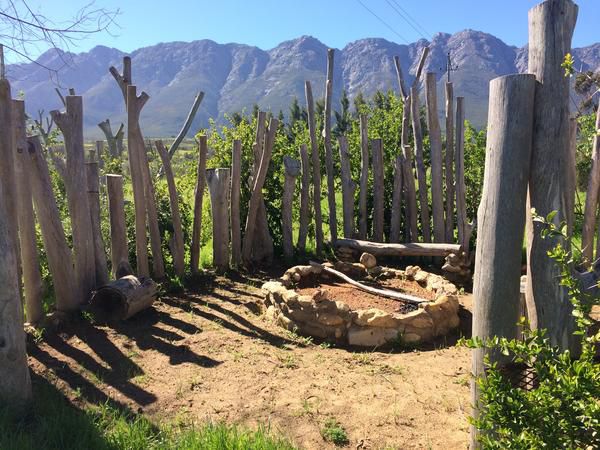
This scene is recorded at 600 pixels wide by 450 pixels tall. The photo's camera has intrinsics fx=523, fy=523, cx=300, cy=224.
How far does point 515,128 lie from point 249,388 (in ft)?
9.13

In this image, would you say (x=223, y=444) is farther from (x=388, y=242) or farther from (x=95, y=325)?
(x=388, y=242)

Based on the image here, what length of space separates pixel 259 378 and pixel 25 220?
8.44 ft

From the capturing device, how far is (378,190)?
8.05 metres

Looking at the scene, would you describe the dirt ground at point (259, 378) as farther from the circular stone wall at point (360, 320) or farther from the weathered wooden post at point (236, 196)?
the weathered wooden post at point (236, 196)

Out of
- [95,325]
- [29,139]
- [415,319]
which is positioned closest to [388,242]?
[415,319]

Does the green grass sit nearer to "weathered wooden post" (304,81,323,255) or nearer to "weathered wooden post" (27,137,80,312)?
"weathered wooden post" (27,137,80,312)

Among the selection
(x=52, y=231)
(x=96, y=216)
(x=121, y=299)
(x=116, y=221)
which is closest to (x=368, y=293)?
(x=121, y=299)

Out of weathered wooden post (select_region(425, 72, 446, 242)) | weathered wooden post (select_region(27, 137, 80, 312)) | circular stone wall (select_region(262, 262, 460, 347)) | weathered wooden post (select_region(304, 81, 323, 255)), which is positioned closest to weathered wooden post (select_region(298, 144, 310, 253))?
weathered wooden post (select_region(304, 81, 323, 255))

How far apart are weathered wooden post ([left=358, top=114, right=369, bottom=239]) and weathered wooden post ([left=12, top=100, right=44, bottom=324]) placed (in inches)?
184

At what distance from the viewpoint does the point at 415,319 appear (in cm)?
525

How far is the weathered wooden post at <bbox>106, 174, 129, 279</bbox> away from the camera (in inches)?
233

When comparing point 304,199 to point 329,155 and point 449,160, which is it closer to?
point 329,155

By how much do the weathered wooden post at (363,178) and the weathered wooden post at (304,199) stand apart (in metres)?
0.83

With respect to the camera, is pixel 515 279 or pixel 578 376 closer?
pixel 578 376
